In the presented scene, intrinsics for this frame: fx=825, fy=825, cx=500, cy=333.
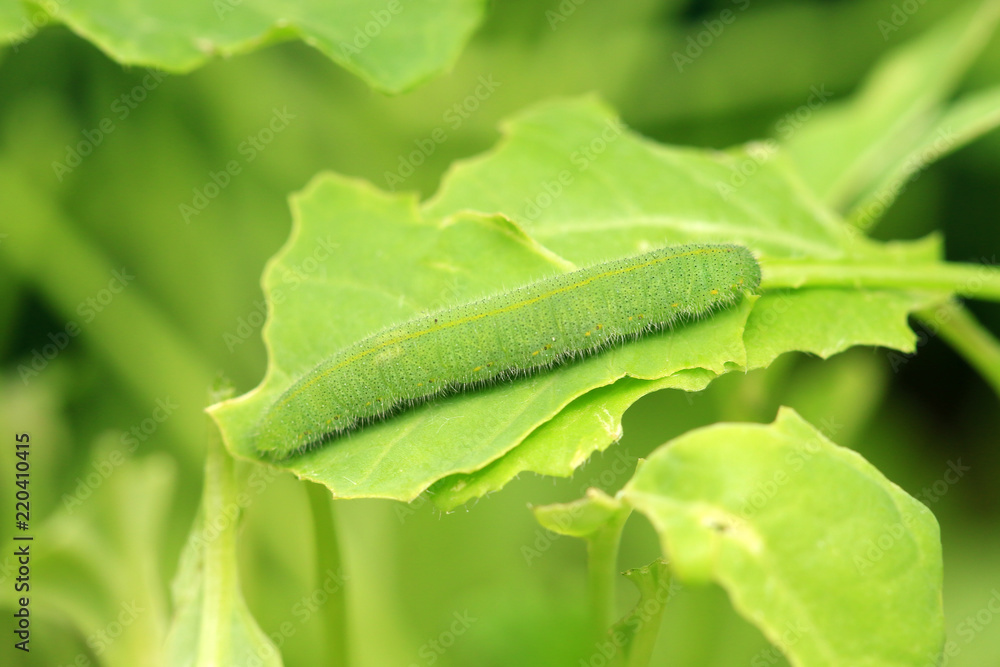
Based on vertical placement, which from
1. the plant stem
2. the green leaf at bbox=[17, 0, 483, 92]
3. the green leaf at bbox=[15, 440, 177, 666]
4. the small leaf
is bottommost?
the green leaf at bbox=[15, 440, 177, 666]

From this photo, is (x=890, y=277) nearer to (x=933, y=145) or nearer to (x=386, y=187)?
(x=933, y=145)

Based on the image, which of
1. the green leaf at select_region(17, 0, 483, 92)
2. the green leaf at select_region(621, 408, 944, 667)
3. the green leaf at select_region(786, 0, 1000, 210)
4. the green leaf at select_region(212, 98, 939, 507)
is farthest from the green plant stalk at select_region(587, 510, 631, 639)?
the green leaf at select_region(786, 0, 1000, 210)

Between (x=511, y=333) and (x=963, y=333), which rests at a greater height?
(x=511, y=333)

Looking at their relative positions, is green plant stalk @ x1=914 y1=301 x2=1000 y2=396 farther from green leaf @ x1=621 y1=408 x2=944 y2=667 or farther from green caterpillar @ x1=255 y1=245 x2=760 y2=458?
green leaf @ x1=621 y1=408 x2=944 y2=667

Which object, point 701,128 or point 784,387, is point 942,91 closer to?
point 701,128

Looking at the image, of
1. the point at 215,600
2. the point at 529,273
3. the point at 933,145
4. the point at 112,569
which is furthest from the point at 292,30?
the point at 933,145

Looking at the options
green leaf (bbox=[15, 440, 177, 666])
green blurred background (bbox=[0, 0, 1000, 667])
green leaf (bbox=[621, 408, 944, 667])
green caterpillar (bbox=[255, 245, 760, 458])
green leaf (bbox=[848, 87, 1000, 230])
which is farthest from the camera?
green blurred background (bbox=[0, 0, 1000, 667])
